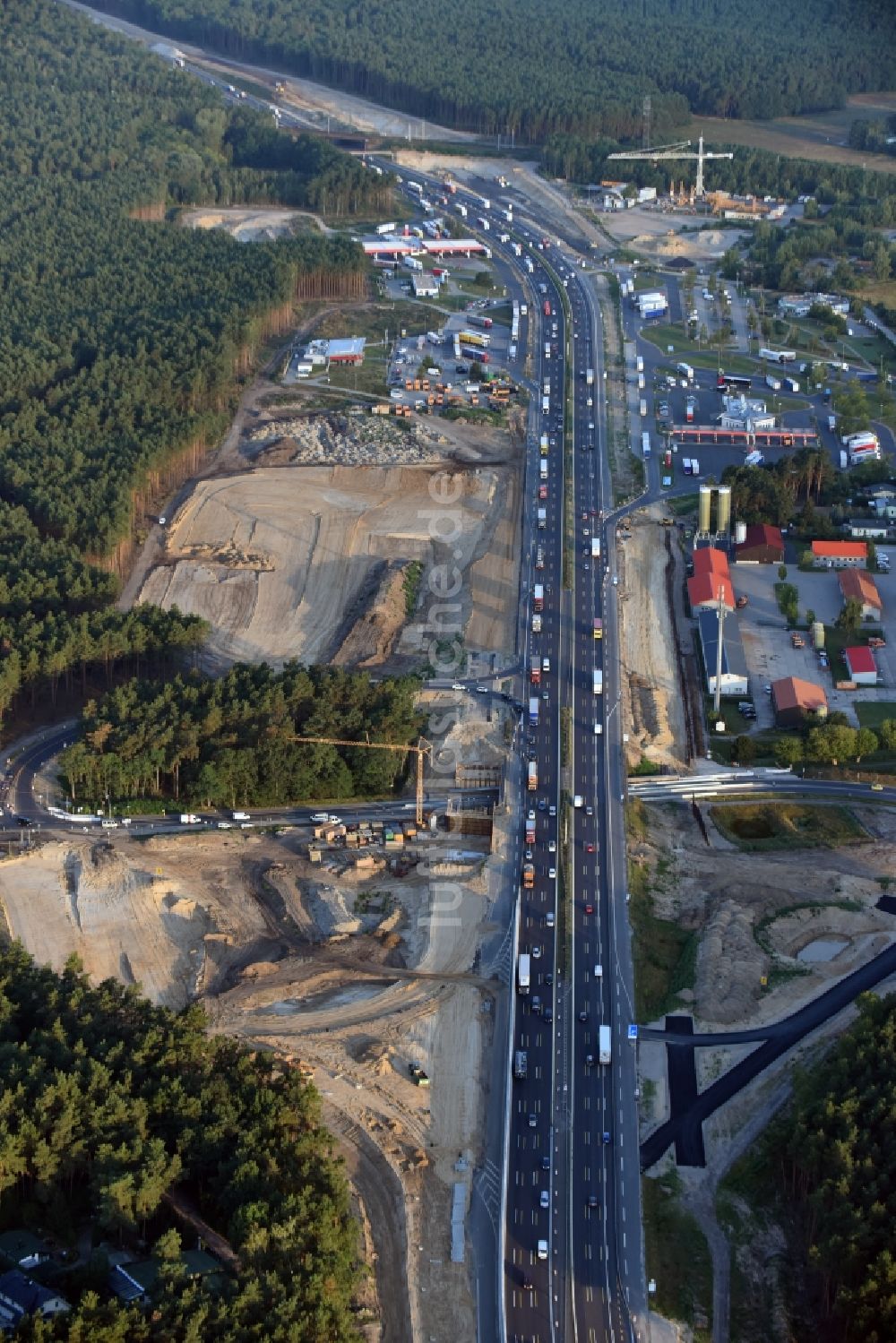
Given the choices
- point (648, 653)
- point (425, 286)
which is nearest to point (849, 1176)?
point (648, 653)

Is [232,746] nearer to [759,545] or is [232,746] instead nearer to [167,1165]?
[167,1165]

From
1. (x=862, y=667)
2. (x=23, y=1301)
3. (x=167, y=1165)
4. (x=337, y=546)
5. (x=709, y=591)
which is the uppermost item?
(x=337, y=546)

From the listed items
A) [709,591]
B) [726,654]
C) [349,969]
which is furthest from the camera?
[709,591]

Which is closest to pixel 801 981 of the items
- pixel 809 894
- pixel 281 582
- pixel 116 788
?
pixel 809 894

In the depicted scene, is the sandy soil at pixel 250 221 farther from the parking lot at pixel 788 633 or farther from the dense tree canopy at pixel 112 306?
the parking lot at pixel 788 633

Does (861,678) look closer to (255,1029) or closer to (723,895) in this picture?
(723,895)
